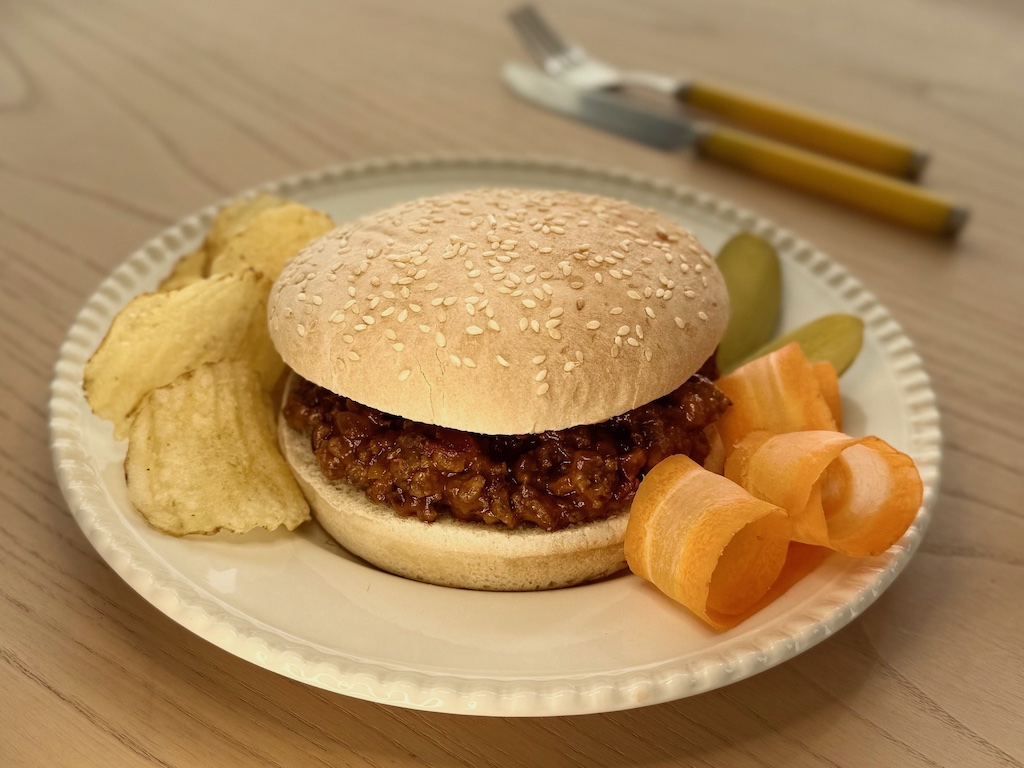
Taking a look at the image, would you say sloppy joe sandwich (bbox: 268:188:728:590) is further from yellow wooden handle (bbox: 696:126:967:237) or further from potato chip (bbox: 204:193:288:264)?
yellow wooden handle (bbox: 696:126:967:237)

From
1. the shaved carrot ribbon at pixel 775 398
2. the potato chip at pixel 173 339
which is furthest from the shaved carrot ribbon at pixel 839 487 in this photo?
the potato chip at pixel 173 339

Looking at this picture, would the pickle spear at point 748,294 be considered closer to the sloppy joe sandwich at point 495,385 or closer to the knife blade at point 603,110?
the sloppy joe sandwich at point 495,385

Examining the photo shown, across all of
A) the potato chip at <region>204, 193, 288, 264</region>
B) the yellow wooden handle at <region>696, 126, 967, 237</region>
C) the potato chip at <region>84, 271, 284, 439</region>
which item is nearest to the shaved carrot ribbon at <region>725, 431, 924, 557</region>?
the potato chip at <region>84, 271, 284, 439</region>

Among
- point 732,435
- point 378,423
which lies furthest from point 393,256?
point 732,435

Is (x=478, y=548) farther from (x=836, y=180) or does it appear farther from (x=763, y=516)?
(x=836, y=180)

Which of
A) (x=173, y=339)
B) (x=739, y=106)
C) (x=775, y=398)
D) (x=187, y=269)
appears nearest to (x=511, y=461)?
(x=775, y=398)

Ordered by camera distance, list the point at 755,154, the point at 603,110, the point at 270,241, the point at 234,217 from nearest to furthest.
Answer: the point at 270,241
the point at 234,217
the point at 755,154
the point at 603,110

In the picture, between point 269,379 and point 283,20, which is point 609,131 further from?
point 269,379
